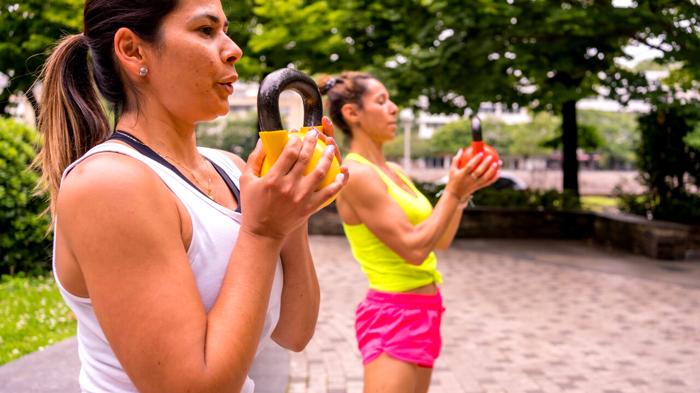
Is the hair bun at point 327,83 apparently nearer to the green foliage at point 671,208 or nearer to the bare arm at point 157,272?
the bare arm at point 157,272

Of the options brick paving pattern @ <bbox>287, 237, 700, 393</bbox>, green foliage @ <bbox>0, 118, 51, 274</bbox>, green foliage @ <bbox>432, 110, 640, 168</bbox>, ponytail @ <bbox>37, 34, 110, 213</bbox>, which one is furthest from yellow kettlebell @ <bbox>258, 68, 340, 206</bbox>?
green foliage @ <bbox>432, 110, 640, 168</bbox>

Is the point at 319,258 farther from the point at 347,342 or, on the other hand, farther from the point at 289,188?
the point at 289,188

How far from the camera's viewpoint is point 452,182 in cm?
286

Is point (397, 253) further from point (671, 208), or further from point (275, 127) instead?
point (671, 208)

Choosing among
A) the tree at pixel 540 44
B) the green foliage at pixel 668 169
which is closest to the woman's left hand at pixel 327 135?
the tree at pixel 540 44

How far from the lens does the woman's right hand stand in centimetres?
116

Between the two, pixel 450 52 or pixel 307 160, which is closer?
pixel 307 160

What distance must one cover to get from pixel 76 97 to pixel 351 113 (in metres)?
1.94

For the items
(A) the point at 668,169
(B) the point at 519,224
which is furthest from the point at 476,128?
(A) the point at 668,169

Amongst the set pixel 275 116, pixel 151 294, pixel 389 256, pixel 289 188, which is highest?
pixel 275 116

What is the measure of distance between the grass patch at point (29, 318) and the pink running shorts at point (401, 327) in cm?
279

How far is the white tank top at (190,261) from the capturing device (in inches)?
49.7

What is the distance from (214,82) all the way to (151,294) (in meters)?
0.45

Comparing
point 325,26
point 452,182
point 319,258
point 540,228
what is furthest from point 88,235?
point 540,228
